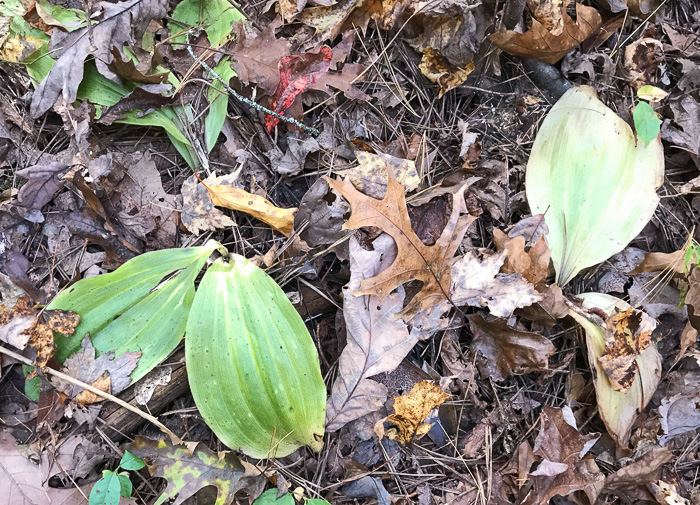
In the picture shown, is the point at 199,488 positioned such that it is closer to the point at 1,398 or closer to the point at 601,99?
the point at 1,398

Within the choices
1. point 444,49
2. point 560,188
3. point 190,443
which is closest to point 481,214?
point 560,188

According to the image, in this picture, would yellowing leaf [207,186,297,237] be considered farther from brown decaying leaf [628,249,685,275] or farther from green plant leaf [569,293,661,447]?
brown decaying leaf [628,249,685,275]

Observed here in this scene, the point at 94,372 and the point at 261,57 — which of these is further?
the point at 261,57

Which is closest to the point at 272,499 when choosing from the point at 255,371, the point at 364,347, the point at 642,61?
the point at 255,371

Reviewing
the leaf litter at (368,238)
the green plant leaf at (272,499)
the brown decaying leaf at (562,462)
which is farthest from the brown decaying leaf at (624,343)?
the green plant leaf at (272,499)

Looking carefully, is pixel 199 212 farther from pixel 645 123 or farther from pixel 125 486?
pixel 645 123

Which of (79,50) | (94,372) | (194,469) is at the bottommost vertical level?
(194,469)
